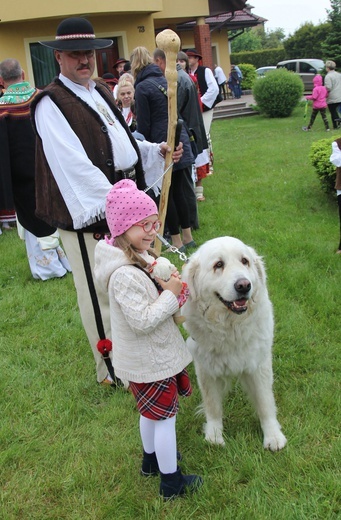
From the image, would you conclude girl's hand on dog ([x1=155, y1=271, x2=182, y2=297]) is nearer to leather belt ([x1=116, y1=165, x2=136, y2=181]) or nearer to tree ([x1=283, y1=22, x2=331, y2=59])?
leather belt ([x1=116, y1=165, x2=136, y2=181])

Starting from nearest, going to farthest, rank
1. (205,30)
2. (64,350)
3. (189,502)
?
1. (189,502)
2. (64,350)
3. (205,30)

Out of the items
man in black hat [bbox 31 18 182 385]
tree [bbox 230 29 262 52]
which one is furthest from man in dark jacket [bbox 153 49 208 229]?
tree [bbox 230 29 262 52]

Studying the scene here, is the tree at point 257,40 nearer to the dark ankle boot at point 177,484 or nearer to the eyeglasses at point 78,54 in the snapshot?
the eyeglasses at point 78,54

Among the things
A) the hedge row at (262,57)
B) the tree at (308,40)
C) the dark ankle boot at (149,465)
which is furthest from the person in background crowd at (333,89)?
the hedge row at (262,57)

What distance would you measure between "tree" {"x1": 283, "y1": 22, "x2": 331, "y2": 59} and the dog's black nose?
3930 centimetres

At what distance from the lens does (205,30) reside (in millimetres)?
23109

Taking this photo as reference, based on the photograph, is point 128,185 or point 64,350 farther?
point 64,350

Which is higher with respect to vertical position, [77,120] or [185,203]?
[77,120]

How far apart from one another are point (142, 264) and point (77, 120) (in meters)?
1.21

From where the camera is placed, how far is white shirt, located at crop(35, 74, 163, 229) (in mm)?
3133

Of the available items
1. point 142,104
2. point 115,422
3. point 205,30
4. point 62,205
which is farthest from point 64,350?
point 205,30

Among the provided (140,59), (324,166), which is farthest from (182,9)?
(140,59)

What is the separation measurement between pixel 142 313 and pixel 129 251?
11.8 inches

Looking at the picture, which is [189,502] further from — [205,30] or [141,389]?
[205,30]
